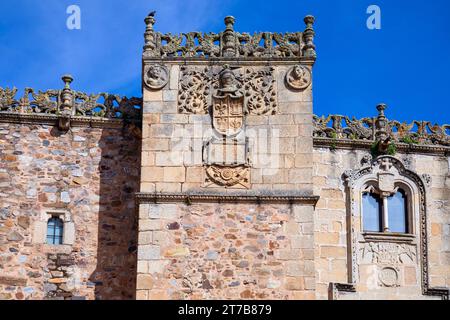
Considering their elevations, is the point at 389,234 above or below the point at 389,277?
above

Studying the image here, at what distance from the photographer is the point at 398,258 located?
25.5 meters

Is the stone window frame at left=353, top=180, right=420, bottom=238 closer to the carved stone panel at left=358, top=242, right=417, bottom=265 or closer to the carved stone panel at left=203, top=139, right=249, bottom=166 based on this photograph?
the carved stone panel at left=358, top=242, right=417, bottom=265

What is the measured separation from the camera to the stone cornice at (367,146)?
85.1ft

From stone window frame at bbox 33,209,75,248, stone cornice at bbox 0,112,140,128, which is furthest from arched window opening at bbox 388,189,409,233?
stone window frame at bbox 33,209,75,248

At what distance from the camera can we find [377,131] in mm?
26297

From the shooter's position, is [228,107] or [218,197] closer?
[218,197]

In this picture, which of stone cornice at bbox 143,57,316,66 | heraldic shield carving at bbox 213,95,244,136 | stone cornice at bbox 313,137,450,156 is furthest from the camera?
stone cornice at bbox 313,137,450,156

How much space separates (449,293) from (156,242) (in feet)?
19.4

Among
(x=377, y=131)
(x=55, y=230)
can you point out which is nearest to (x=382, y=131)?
(x=377, y=131)

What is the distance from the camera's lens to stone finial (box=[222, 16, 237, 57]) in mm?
25031

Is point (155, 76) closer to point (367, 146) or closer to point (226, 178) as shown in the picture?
point (226, 178)

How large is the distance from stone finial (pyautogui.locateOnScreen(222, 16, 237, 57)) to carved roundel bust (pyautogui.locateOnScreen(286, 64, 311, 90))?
1.15 metres

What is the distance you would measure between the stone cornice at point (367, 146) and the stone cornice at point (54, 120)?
12.3 feet

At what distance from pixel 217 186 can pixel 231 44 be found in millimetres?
2882
